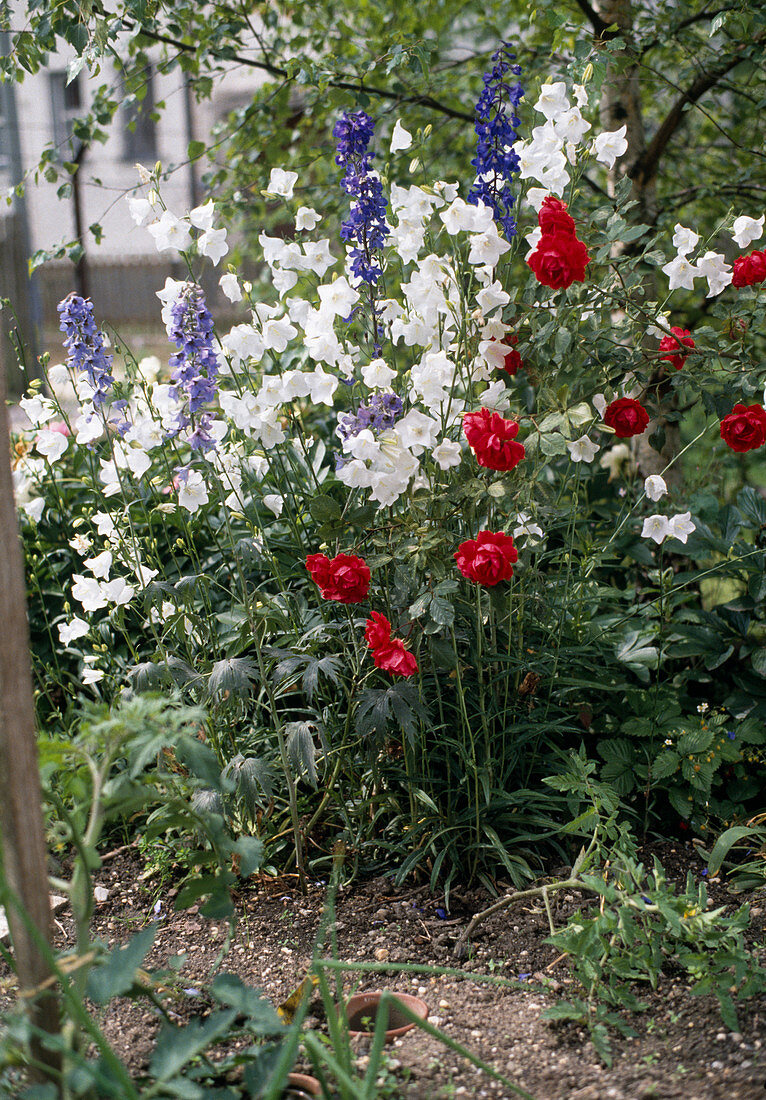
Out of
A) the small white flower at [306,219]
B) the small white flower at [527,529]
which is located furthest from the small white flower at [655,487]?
the small white flower at [306,219]

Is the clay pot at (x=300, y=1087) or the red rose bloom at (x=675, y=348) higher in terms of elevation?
the red rose bloom at (x=675, y=348)

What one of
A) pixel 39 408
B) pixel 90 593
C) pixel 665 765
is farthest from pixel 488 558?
pixel 39 408

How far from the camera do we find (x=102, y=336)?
74.0 inches

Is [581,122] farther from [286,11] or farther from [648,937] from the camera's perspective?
[286,11]

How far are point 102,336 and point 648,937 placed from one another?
1.51 m

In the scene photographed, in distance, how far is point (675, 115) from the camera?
2.92 m

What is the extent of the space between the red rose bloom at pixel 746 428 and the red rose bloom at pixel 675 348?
0.19 meters

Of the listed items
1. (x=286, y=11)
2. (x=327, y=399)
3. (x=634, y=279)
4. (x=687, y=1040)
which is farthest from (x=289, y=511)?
(x=286, y=11)

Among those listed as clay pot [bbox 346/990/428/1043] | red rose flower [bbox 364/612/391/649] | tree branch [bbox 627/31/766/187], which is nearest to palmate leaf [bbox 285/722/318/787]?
red rose flower [bbox 364/612/391/649]

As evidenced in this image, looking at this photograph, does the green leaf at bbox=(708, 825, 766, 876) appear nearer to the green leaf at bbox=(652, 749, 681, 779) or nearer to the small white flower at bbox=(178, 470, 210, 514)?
the green leaf at bbox=(652, 749, 681, 779)

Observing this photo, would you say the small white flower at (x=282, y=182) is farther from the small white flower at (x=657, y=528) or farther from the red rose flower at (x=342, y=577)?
the small white flower at (x=657, y=528)

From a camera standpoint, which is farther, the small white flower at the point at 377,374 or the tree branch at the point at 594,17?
the tree branch at the point at 594,17

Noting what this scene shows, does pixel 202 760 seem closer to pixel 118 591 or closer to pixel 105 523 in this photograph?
pixel 118 591

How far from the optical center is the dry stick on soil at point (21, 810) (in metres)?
1.06
